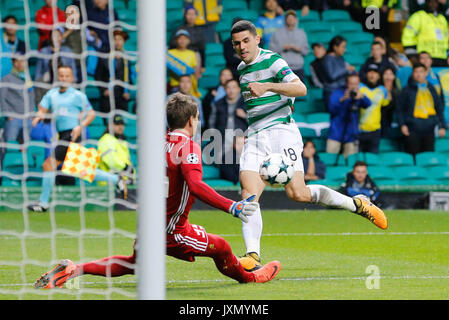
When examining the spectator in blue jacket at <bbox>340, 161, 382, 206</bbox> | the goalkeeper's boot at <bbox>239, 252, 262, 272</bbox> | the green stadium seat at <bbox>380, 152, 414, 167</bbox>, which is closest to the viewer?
the goalkeeper's boot at <bbox>239, 252, 262, 272</bbox>

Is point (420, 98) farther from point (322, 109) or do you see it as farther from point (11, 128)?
point (11, 128)

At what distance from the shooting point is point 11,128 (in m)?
13.0

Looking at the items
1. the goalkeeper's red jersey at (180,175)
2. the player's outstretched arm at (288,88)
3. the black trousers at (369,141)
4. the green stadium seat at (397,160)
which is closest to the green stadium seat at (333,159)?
the black trousers at (369,141)

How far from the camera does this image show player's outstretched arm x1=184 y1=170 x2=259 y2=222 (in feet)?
16.9

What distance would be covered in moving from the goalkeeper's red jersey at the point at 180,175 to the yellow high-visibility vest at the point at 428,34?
10551 millimetres

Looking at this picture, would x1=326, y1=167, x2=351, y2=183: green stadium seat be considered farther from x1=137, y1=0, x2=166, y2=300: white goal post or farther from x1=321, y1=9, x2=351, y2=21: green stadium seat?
x1=137, y1=0, x2=166, y2=300: white goal post

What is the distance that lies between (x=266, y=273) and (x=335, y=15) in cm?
1142

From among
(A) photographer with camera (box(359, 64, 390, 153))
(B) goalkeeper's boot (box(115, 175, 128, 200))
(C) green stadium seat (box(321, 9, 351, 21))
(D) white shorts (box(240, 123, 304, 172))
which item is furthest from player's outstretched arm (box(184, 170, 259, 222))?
(C) green stadium seat (box(321, 9, 351, 21))

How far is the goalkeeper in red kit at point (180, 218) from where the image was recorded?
18.3 feet

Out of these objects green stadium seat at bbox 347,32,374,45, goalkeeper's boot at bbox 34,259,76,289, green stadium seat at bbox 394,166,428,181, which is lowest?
green stadium seat at bbox 394,166,428,181

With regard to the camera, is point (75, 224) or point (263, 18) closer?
point (75, 224)

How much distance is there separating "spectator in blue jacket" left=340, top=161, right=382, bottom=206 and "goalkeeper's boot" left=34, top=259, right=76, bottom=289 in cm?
785
